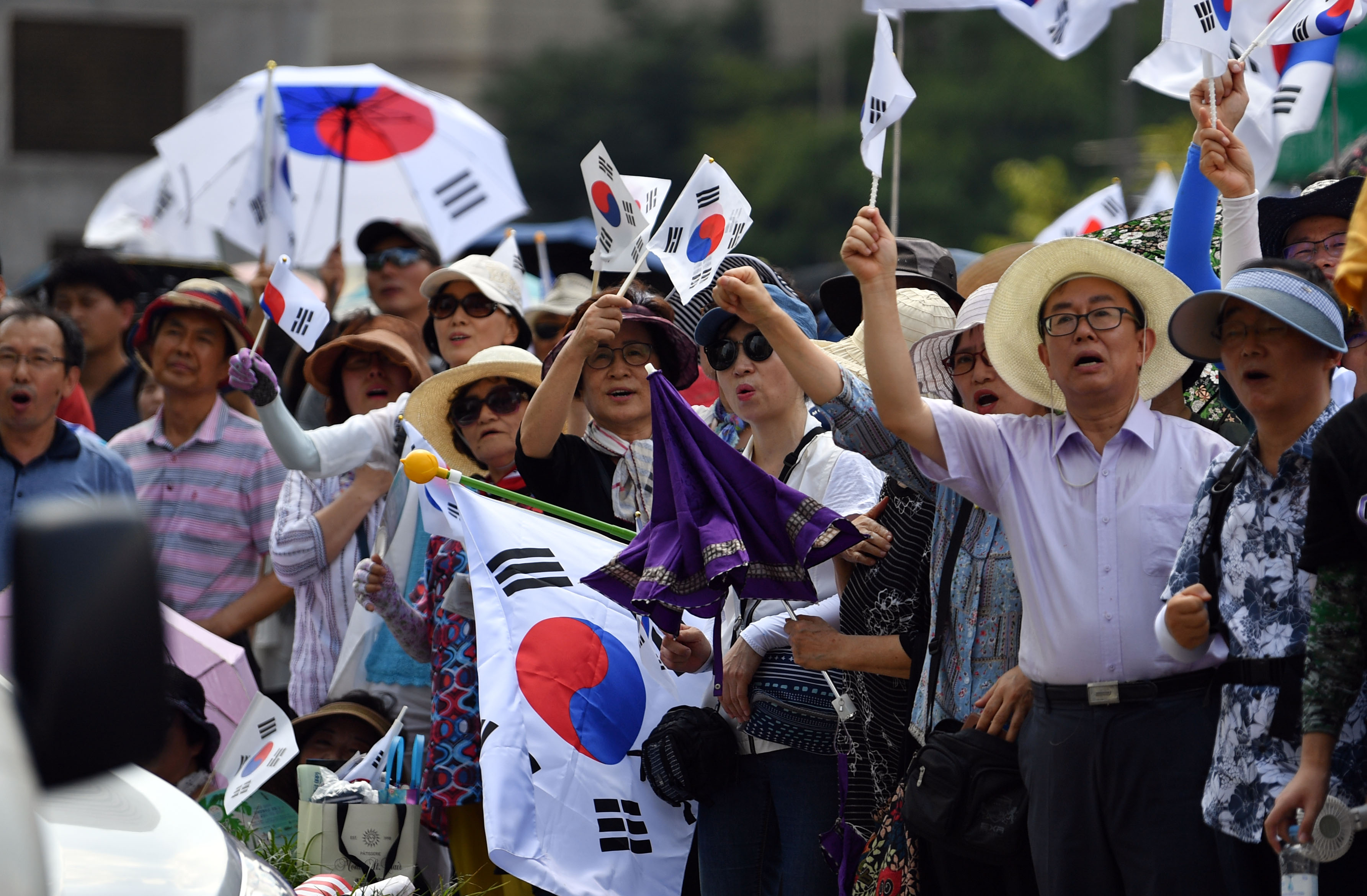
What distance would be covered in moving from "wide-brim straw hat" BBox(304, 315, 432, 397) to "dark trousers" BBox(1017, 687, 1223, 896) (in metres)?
3.54

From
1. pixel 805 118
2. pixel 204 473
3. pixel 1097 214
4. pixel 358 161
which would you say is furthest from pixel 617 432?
pixel 805 118

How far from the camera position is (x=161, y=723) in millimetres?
2191

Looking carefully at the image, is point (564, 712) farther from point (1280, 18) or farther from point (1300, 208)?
point (1280, 18)

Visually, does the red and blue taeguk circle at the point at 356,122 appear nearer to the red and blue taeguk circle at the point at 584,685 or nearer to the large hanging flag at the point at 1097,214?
the large hanging flag at the point at 1097,214

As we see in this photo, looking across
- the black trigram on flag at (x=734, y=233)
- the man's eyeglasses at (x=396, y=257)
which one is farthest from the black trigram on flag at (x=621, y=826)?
the man's eyeglasses at (x=396, y=257)

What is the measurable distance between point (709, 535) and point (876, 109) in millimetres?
1440

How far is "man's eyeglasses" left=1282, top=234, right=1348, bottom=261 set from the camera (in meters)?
4.81

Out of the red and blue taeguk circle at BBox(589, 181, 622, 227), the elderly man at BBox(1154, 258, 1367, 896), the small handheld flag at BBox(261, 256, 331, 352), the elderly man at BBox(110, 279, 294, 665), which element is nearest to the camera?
the elderly man at BBox(1154, 258, 1367, 896)

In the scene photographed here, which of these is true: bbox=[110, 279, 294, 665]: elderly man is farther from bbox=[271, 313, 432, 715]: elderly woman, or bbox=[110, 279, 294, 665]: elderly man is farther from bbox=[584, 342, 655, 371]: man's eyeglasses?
bbox=[584, 342, 655, 371]: man's eyeglasses

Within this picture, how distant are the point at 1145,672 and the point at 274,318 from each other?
3.55 meters

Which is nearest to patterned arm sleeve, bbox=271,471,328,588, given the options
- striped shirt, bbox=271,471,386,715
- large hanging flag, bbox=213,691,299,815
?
striped shirt, bbox=271,471,386,715

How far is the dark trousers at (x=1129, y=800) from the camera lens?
3754 millimetres

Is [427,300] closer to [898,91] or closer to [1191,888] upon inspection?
[898,91]

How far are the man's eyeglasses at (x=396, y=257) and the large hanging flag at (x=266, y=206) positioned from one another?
477mm
